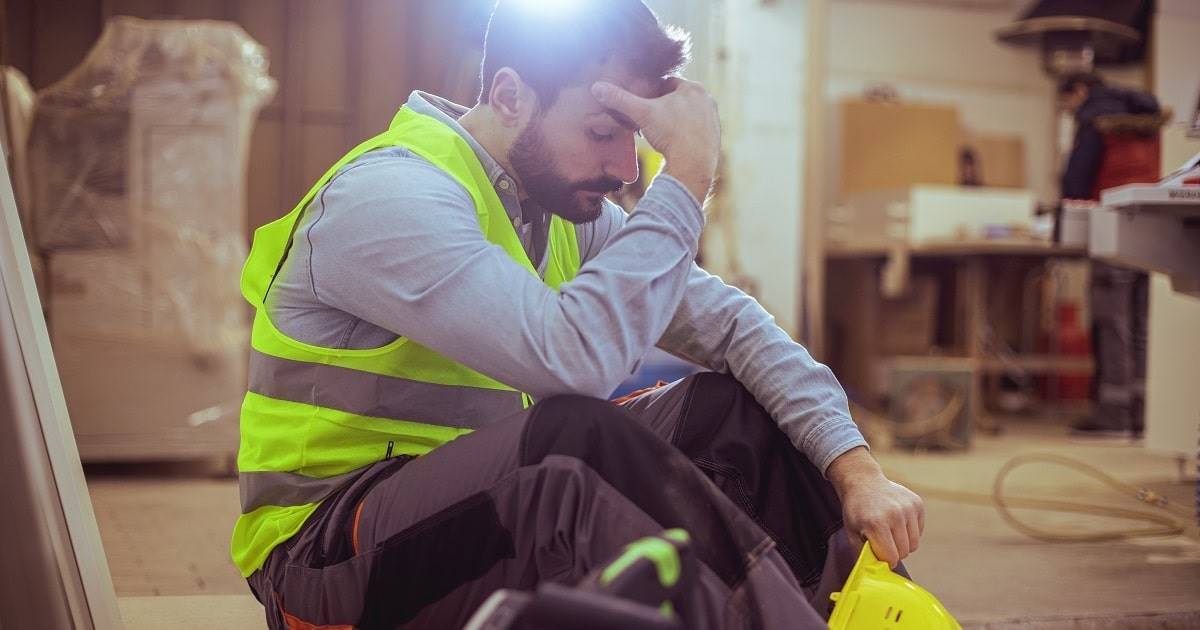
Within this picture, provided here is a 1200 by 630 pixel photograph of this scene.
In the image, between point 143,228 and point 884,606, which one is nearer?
point 884,606

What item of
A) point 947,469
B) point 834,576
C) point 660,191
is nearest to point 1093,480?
point 947,469

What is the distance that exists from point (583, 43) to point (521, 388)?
0.38 m

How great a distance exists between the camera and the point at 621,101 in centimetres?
114

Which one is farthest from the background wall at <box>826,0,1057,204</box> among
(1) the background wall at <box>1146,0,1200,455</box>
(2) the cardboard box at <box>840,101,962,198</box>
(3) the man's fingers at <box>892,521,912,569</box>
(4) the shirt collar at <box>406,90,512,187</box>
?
(3) the man's fingers at <box>892,521,912,569</box>

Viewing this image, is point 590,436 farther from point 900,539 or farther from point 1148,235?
point 1148,235

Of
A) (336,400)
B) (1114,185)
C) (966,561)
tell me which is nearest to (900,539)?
(336,400)

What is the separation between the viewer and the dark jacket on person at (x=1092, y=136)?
4.71m

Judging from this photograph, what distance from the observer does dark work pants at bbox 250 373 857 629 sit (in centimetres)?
97

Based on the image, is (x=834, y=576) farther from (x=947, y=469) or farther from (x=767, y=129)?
(x=767, y=129)

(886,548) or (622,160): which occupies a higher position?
(622,160)

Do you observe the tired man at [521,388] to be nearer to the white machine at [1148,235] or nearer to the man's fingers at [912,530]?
the man's fingers at [912,530]

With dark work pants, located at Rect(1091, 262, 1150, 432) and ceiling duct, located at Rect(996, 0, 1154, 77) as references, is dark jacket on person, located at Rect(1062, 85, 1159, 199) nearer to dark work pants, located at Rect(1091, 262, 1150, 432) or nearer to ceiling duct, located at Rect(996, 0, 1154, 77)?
dark work pants, located at Rect(1091, 262, 1150, 432)

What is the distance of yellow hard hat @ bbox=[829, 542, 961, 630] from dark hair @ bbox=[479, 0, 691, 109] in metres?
0.57

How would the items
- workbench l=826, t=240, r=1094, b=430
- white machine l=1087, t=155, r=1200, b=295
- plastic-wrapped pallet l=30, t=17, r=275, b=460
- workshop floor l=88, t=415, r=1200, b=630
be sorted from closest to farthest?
workshop floor l=88, t=415, r=1200, b=630 < white machine l=1087, t=155, r=1200, b=295 < plastic-wrapped pallet l=30, t=17, r=275, b=460 < workbench l=826, t=240, r=1094, b=430
